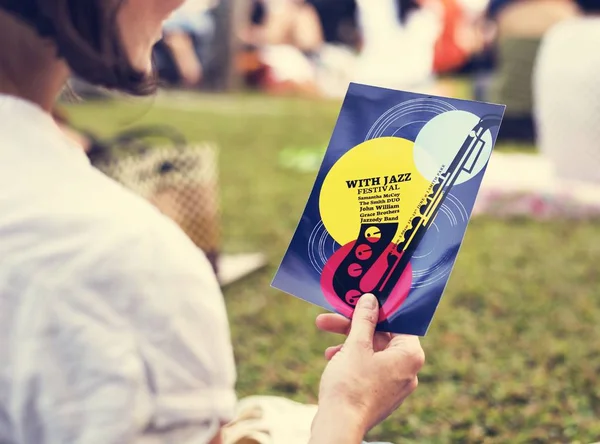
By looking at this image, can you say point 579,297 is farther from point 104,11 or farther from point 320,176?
point 104,11

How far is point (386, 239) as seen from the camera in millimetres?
952

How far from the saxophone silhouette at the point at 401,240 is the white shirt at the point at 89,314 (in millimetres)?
266

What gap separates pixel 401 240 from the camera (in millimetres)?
946

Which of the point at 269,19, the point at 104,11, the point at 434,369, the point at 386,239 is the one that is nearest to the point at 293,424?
the point at 386,239

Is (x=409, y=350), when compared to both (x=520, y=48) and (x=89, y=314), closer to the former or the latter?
(x=89, y=314)

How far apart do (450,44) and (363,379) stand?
10.0 m

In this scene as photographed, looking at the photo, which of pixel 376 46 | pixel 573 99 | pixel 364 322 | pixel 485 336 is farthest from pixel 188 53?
pixel 364 322

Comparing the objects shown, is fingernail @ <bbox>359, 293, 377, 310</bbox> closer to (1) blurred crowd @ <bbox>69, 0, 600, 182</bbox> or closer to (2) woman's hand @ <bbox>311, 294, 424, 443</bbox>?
(2) woman's hand @ <bbox>311, 294, 424, 443</bbox>

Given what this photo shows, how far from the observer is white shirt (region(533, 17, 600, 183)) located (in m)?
3.11

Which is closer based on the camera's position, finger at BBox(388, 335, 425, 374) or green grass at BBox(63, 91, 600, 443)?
finger at BBox(388, 335, 425, 374)

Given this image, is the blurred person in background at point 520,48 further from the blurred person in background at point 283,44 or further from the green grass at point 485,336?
the blurred person in background at point 283,44

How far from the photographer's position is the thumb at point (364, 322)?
0.90 meters

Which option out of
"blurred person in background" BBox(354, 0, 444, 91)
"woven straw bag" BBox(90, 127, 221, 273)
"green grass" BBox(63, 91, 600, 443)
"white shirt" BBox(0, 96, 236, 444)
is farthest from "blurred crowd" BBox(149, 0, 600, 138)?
"white shirt" BBox(0, 96, 236, 444)

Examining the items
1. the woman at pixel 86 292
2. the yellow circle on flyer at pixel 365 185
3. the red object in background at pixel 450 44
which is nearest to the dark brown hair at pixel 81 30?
the woman at pixel 86 292
